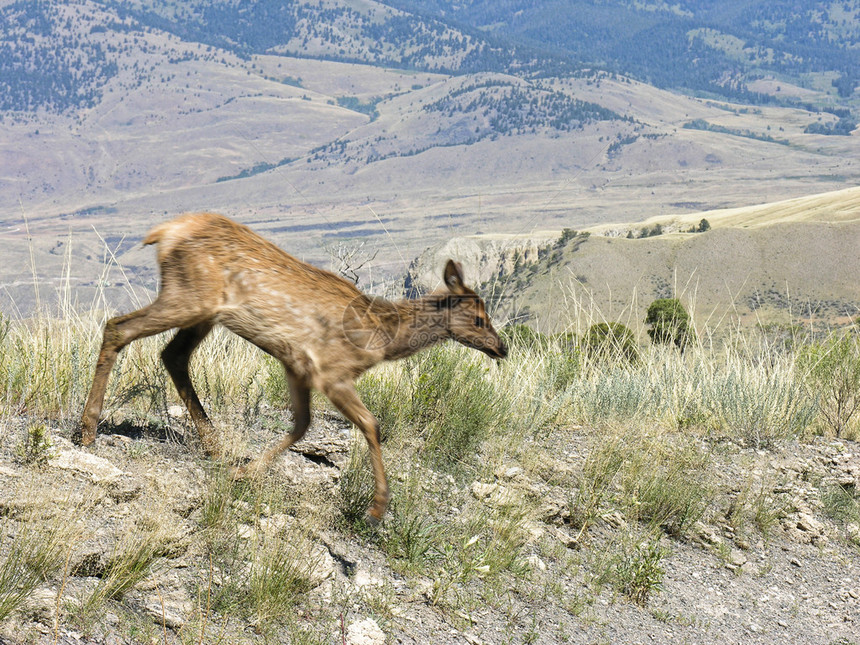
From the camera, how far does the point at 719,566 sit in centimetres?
680

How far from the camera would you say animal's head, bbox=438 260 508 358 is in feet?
21.1

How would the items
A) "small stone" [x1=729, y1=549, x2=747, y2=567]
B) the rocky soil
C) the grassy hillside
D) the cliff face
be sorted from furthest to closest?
the grassy hillside
the cliff face
"small stone" [x1=729, y1=549, x2=747, y2=567]
the rocky soil

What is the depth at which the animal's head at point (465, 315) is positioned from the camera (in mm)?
6426

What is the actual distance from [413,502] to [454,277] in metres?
1.71

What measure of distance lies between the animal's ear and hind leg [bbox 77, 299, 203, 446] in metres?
1.92

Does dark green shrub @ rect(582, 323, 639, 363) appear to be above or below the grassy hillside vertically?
above

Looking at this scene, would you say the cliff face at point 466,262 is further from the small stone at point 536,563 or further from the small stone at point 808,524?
the small stone at point 808,524

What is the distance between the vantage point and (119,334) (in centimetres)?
577

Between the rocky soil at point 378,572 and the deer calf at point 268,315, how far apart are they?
0.42 meters

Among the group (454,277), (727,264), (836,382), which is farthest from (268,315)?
(727,264)

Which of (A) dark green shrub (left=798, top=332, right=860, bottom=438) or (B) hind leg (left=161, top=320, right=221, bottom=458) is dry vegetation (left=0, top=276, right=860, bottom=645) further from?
(B) hind leg (left=161, top=320, right=221, bottom=458)

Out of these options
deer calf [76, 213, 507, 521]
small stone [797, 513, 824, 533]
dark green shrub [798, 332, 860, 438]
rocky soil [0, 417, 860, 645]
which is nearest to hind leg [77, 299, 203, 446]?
deer calf [76, 213, 507, 521]

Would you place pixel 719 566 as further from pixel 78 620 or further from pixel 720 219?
pixel 720 219

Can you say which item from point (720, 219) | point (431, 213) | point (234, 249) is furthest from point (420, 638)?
point (431, 213)
